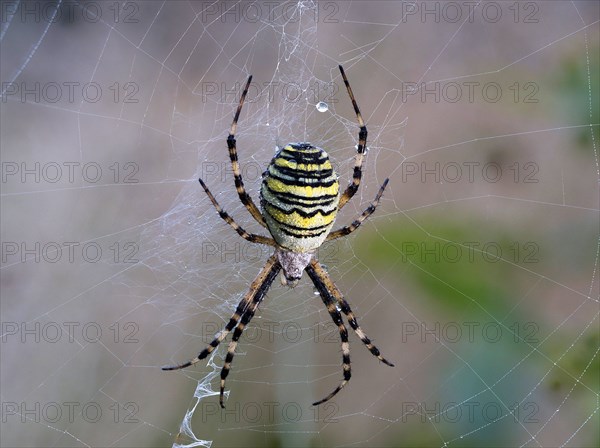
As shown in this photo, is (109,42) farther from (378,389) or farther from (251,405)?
(378,389)

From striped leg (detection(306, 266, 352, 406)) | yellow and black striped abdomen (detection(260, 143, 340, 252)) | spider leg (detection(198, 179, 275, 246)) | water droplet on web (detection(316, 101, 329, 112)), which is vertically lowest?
striped leg (detection(306, 266, 352, 406))

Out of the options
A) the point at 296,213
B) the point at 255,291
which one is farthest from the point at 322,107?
the point at 255,291

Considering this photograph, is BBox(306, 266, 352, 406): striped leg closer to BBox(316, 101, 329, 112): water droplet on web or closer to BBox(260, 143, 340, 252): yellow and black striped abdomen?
BBox(260, 143, 340, 252): yellow and black striped abdomen

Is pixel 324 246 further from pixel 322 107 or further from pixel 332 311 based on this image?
pixel 322 107

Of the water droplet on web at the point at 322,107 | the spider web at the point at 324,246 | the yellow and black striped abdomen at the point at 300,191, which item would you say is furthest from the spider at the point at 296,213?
the spider web at the point at 324,246

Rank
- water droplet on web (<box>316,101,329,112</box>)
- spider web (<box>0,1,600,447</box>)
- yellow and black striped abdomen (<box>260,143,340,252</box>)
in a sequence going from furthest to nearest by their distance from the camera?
spider web (<box>0,1,600,447</box>)
water droplet on web (<box>316,101,329,112</box>)
yellow and black striped abdomen (<box>260,143,340,252</box>)

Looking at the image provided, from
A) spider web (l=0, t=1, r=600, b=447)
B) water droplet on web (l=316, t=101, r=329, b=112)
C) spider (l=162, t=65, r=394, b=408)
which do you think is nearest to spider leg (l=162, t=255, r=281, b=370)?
spider (l=162, t=65, r=394, b=408)

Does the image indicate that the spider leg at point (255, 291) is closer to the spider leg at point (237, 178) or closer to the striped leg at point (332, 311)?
the striped leg at point (332, 311)

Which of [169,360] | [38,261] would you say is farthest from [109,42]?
[169,360]
